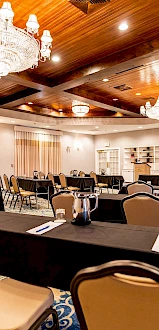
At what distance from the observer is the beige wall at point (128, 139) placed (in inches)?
564

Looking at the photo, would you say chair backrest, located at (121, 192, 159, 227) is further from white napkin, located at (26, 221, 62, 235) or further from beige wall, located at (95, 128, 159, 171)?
beige wall, located at (95, 128, 159, 171)

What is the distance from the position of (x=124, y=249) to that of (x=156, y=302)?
708 mm

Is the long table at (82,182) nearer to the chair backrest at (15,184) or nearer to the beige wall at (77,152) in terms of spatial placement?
the chair backrest at (15,184)

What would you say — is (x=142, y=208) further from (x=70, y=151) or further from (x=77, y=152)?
(x=77, y=152)

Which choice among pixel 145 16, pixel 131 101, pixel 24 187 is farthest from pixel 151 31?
pixel 24 187

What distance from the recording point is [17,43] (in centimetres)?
330

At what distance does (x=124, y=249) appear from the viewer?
5.35ft

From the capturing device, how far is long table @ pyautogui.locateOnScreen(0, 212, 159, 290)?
1694 millimetres

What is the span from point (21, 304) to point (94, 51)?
420 centimetres

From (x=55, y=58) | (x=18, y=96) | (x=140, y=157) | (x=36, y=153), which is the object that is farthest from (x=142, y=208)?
(x=140, y=157)

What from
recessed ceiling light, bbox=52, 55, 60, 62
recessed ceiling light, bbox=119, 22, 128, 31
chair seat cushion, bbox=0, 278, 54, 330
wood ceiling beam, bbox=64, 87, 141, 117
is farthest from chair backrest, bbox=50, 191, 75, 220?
wood ceiling beam, bbox=64, 87, 141, 117

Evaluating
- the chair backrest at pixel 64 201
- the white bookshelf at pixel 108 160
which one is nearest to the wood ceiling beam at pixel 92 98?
the chair backrest at pixel 64 201

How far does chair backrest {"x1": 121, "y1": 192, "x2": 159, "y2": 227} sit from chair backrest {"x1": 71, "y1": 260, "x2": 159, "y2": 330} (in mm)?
1956

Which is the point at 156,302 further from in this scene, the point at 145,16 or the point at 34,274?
the point at 145,16
